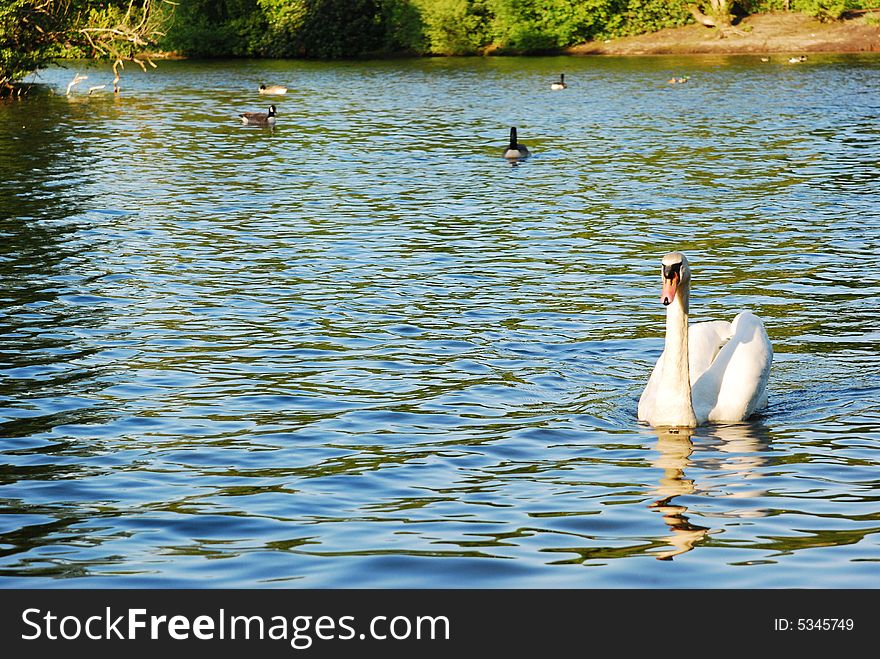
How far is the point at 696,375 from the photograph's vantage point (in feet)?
42.5

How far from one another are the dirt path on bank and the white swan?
219 feet

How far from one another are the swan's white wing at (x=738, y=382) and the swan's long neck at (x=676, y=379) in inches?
11.9

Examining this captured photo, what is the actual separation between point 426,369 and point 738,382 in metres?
3.55

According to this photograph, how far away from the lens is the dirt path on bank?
249 feet

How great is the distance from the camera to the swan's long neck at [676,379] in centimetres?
1205

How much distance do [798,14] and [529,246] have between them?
66236 millimetres

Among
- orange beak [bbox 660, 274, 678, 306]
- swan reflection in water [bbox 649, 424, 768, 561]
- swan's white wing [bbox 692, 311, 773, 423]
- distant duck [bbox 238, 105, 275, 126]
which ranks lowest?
swan reflection in water [bbox 649, 424, 768, 561]

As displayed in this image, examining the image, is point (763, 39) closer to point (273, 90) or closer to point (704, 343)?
point (273, 90)

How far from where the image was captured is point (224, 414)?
12.8 m

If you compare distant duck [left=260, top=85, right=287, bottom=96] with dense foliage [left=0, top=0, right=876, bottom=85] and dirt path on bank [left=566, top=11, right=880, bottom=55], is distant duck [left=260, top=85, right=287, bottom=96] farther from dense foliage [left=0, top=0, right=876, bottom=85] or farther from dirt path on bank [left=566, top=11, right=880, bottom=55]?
dirt path on bank [left=566, top=11, right=880, bottom=55]

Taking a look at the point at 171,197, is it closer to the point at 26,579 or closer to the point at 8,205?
the point at 8,205

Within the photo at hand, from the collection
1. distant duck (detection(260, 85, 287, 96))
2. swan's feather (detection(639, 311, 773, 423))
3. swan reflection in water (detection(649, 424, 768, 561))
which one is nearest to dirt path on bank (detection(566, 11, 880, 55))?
distant duck (detection(260, 85, 287, 96))

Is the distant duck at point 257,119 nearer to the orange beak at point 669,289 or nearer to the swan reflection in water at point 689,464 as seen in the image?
the orange beak at point 669,289

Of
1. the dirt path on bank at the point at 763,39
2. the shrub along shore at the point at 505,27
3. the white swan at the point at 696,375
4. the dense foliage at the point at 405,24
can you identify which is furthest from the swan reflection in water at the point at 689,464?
the dense foliage at the point at 405,24
